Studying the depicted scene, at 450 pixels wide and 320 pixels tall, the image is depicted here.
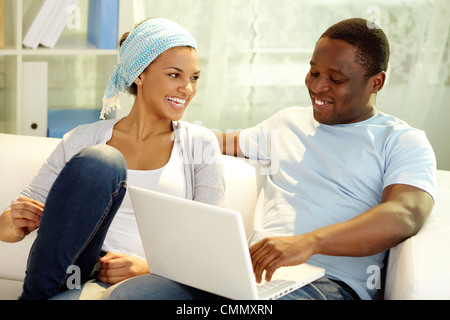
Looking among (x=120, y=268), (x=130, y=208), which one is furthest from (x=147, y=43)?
(x=120, y=268)

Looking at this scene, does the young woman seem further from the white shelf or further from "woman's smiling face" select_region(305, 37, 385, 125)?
the white shelf

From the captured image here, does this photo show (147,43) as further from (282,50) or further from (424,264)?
(282,50)

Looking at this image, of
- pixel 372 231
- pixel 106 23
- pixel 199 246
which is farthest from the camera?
pixel 106 23

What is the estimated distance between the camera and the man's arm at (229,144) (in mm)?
1803

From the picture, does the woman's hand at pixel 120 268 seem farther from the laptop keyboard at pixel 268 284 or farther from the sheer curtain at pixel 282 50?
the sheer curtain at pixel 282 50

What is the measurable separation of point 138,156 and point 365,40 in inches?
24.8

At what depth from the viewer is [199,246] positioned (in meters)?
1.17

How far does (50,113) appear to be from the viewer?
238 centimetres

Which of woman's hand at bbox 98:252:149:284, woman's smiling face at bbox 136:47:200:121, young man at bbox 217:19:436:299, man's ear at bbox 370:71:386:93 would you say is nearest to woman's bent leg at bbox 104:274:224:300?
woman's hand at bbox 98:252:149:284

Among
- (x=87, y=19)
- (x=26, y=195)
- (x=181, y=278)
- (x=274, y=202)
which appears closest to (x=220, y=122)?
(x=87, y=19)

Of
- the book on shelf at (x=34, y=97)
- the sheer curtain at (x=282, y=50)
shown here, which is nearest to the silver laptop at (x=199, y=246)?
the book on shelf at (x=34, y=97)

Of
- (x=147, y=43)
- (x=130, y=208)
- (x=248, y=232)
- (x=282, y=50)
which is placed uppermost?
(x=147, y=43)

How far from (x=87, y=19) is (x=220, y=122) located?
654 millimetres

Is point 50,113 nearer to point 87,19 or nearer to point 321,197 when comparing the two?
point 87,19
